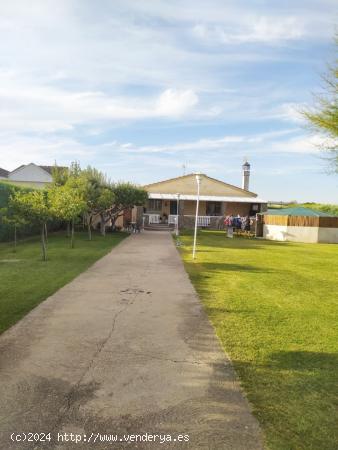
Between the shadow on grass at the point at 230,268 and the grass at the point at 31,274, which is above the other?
the shadow on grass at the point at 230,268

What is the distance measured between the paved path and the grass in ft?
1.43

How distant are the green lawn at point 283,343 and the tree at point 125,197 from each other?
14518 millimetres

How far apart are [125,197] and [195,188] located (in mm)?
16338

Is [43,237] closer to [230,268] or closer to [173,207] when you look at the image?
[230,268]

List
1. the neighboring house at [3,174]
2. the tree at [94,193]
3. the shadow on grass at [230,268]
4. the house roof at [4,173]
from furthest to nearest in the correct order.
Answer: the house roof at [4,173], the neighboring house at [3,174], the tree at [94,193], the shadow on grass at [230,268]

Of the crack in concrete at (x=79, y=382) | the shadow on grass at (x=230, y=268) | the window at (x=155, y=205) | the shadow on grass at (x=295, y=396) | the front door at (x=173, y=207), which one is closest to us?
the shadow on grass at (x=295, y=396)

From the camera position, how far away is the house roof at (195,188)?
40.4 meters

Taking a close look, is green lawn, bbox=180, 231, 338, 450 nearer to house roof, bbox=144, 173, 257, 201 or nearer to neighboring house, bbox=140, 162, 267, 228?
neighboring house, bbox=140, 162, 267, 228

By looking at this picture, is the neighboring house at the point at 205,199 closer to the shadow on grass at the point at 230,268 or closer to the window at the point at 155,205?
the window at the point at 155,205

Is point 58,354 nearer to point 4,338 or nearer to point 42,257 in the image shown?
point 4,338

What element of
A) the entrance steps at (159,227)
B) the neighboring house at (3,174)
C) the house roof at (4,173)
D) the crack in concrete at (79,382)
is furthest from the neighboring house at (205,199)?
the crack in concrete at (79,382)

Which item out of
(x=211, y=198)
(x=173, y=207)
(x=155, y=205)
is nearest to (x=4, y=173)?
(x=155, y=205)

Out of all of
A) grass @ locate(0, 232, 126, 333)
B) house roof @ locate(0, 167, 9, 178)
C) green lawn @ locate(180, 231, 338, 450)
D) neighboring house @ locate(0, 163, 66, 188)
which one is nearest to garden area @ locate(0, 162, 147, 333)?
grass @ locate(0, 232, 126, 333)

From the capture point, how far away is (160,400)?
3678 mm
